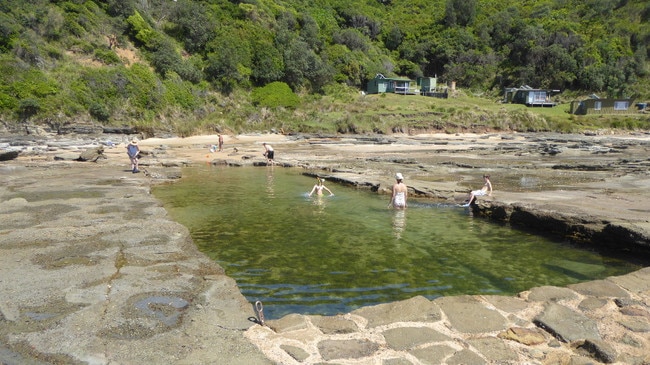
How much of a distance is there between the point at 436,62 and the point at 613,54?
37.0m

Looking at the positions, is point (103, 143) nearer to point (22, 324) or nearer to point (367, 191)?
point (367, 191)

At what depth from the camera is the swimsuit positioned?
14.5m

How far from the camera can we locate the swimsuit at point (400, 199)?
14531mm

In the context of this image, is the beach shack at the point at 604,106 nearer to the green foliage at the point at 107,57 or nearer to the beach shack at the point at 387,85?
the beach shack at the point at 387,85

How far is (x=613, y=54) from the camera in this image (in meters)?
92.4

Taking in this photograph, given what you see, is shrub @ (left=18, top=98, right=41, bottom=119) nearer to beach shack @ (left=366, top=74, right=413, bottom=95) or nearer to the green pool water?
the green pool water

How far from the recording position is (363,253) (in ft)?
33.2

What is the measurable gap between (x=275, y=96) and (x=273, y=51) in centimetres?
1018

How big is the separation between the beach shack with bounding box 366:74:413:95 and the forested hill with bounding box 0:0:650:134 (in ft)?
10.6

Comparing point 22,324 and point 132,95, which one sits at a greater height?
point 132,95

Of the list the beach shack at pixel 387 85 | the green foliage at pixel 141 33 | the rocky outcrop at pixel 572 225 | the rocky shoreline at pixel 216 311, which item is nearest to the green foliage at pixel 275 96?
the green foliage at pixel 141 33

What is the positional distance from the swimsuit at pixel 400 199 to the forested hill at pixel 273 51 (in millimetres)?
40300

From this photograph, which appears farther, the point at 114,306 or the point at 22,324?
the point at 114,306

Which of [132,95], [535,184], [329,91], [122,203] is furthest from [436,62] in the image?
[122,203]
